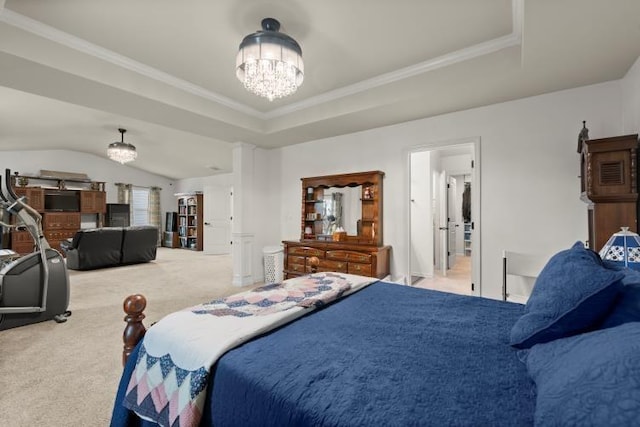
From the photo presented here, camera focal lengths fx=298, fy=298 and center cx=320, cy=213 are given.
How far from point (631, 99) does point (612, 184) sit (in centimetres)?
91

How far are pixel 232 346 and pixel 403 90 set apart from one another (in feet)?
9.56

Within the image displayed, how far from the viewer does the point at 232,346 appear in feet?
3.69

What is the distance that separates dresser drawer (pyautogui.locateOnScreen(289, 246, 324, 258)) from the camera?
168 inches

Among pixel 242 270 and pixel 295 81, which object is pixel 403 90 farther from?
pixel 242 270

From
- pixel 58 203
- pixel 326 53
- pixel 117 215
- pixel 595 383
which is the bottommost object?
pixel 595 383

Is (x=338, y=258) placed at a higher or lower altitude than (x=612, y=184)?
lower

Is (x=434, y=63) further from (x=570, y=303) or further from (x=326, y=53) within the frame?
(x=570, y=303)

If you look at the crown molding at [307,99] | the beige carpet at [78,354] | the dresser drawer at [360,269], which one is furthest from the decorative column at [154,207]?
the dresser drawer at [360,269]

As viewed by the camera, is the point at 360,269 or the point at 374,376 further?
the point at 360,269

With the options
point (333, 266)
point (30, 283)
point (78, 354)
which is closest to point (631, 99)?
point (333, 266)

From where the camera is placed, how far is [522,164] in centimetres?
309

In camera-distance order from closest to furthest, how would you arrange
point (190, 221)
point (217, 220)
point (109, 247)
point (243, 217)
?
point (243, 217), point (109, 247), point (217, 220), point (190, 221)

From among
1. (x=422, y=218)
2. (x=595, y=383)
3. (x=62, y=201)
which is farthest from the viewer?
(x=62, y=201)

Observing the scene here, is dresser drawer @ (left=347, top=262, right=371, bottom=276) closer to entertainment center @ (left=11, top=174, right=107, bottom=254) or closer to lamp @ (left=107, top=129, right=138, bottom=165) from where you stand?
lamp @ (left=107, top=129, right=138, bottom=165)
